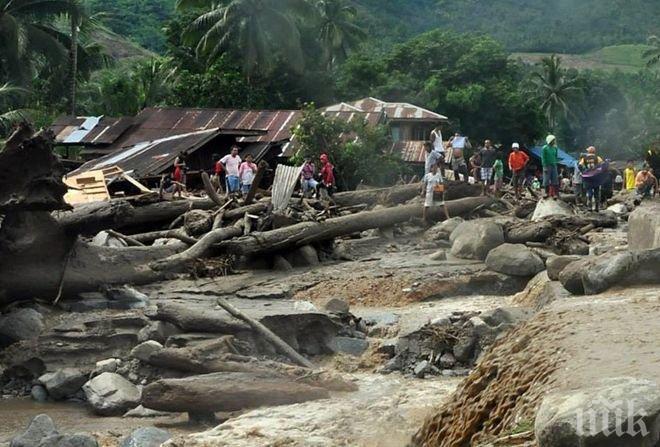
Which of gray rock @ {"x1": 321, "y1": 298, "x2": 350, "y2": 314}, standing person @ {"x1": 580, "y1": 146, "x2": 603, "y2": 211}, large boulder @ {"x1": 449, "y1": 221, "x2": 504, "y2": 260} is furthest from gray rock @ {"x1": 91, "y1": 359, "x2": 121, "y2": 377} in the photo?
standing person @ {"x1": 580, "y1": 146, "x2": 603, "y2": 211}

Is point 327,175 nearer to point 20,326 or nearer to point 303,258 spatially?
point 303,258

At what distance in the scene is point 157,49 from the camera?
84.7 meters

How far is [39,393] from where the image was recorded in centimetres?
1242

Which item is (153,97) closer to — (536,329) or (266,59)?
(266,59)

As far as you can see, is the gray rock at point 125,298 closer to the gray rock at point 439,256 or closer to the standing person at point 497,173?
the gray rock at point 439,256

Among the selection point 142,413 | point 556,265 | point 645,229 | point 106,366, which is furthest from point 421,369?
point 106,366

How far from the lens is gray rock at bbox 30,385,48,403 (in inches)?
486

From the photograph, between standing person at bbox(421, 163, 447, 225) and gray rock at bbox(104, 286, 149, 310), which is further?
standing person at bbox(421, 163, 447, 225)

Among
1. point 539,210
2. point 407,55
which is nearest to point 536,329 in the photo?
point 539,210

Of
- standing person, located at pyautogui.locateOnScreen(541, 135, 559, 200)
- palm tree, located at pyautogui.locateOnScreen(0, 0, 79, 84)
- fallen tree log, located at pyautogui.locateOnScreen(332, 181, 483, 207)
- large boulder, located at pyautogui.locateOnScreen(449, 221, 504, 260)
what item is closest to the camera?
large boulder, located at pyautogui.locateOnScreen(449, 221, 504, 260)

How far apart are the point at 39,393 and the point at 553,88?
53990 mm

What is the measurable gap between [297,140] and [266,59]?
43.8 ft

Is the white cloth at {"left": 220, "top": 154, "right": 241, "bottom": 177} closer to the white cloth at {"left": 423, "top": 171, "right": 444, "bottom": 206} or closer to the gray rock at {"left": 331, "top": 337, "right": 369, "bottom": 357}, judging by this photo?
the white cloth at {"left": 423, "top": 171, "right": 444, "bottom": 206}

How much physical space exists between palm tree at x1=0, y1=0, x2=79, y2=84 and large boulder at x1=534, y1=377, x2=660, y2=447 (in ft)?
109
